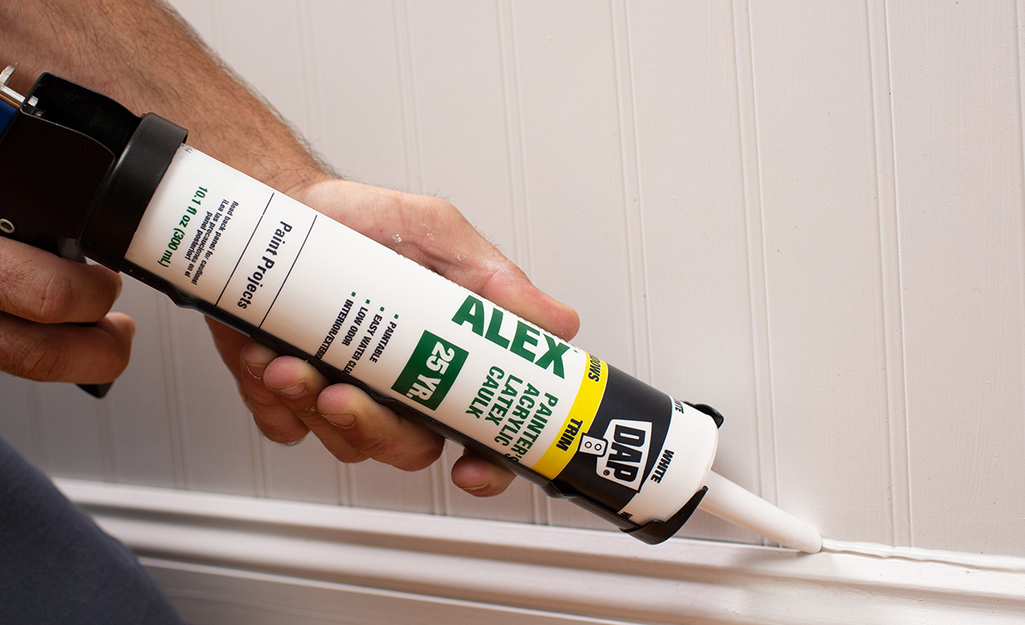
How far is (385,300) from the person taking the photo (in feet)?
1.13

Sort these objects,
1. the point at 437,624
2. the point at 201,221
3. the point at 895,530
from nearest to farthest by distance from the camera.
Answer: the point at 201,221
the point at 895,530
the point at 437,624

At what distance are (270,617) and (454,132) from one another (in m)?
0.45

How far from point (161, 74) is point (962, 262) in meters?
0.52

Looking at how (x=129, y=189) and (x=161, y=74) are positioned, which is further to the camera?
(x=161, y=74)

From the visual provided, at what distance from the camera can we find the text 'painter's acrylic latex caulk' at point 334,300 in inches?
12.9

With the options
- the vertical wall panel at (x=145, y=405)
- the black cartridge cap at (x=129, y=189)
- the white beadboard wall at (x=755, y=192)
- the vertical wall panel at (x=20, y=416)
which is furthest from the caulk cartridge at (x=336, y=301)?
the vertical wall panel at (x=20, y=416)

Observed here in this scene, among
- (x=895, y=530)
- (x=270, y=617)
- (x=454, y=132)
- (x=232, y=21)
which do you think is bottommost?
(x=270, y=617)

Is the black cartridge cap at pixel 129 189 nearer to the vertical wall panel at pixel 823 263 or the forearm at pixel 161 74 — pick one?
the forearm at pixel 161 74

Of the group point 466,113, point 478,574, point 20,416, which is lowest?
point 478,574

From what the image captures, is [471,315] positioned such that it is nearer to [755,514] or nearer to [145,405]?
[755,514]

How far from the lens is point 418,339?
35cm

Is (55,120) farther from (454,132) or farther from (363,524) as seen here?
(363,524)

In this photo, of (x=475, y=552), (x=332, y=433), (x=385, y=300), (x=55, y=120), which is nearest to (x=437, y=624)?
(x=475, y=552)

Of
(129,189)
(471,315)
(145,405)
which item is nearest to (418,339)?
(471,315)
